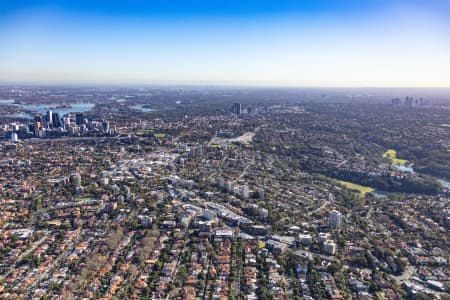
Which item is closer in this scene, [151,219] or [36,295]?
[36,295]

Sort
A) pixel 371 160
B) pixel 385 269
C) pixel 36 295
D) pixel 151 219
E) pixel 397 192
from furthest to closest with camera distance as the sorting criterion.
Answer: pixel 371 160
pixel 397 192
pixel 151 219
pixel 385 269
pixel 36 295

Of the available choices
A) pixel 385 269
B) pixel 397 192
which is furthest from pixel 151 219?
pixel 397 192

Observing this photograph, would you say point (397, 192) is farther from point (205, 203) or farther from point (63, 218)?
point (63, 218)

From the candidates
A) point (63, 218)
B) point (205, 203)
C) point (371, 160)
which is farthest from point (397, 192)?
point (63, 218)

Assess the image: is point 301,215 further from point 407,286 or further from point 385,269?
point 407,286

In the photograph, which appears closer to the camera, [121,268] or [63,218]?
[121,268]

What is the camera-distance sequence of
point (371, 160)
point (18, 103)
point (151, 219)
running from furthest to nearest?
1. point (18, 103)
2. point (371, 160)
3. point (151, 219)

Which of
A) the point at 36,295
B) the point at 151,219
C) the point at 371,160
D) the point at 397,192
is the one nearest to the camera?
the point at 36,295

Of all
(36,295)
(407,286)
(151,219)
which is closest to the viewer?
(36,295)
